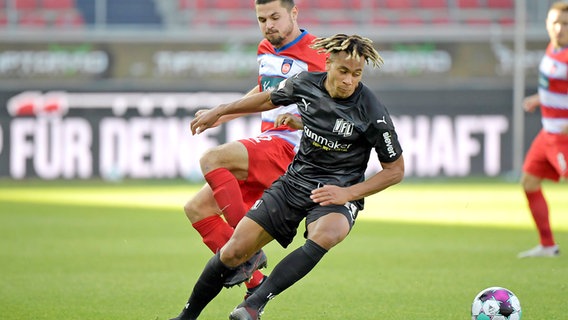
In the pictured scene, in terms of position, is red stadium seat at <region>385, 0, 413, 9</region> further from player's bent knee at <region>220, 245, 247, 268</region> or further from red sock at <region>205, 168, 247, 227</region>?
player's bent knee at <region>220, 245, 247, 268</region>

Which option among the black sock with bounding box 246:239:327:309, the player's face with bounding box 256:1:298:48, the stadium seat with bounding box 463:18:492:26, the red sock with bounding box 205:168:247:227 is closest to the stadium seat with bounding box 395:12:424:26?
the stadium seat with bounding box 463:18:492:26

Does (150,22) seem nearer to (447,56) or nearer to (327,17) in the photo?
(327,17)

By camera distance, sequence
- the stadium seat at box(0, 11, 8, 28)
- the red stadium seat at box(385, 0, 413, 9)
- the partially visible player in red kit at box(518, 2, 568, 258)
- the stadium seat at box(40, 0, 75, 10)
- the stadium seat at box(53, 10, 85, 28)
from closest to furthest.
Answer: the partially visible player in red kit at box(518, 2, 568, 258)
the stadium seat at box(0, 11, 8, 28)
the stadium seat at box(53, 10, 85, 28)
the stadium seat at box(40, 0, 75, 10)
the red stadium seat at box(385, 0, 413, 9)

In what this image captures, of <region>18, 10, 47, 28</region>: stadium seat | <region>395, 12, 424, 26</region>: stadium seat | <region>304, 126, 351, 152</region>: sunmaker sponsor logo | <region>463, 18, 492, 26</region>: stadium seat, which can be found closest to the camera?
<region>304, 126, 351, 152</region>: sunmaker sponsor logo

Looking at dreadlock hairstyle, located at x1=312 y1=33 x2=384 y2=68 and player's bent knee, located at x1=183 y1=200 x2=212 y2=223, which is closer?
dreadlock hairstyle, located at x1=312 y1=33 x2=384 y2=68

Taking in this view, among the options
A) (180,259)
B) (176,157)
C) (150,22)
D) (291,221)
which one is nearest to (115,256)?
(180,259)

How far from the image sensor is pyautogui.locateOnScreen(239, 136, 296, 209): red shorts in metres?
7.38

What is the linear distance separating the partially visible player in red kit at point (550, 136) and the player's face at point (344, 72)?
4.95m

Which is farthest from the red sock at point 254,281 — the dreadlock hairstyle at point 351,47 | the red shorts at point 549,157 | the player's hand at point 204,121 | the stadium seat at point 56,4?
the stadium seat at point 56,4

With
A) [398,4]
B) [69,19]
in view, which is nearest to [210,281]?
[69,19]

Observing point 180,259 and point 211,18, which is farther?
point 211,18

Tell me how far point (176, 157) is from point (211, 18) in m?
3.68

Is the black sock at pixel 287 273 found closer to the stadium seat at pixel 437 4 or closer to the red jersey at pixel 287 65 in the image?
the red jersey at pixel 287 65

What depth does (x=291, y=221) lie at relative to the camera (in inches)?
262
